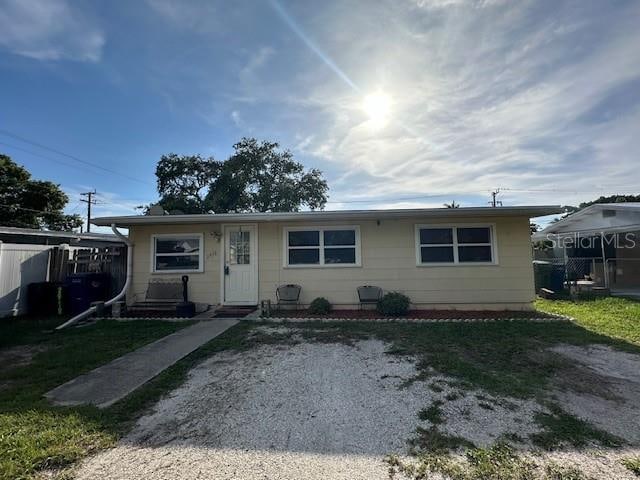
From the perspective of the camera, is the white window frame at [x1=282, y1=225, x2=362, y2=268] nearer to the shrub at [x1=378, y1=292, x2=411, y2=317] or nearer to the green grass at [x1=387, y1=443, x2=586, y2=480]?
the shrub at [x1=378, y1=292, x2=411, y2=317]

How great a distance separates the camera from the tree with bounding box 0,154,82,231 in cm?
2300

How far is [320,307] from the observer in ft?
27.3

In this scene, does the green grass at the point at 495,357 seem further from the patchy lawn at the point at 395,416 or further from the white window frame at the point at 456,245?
the white window frame at the point at 456,245

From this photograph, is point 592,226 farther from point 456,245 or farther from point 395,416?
point 395,416

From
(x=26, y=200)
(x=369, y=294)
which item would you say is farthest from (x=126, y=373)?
(x=26, y=200)

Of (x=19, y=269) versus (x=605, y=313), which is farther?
(x=19, y=269)

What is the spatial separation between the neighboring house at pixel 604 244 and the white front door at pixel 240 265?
11.5 metres

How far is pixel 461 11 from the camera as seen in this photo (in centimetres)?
668

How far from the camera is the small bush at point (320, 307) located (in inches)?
327

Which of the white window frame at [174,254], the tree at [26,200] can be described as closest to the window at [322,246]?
the white window frame at [174,254]

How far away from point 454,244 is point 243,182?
16.9 m

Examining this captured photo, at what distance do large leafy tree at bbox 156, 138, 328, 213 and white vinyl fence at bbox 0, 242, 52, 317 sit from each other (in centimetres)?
1303

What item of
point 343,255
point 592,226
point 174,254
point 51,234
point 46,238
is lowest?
point 343,255

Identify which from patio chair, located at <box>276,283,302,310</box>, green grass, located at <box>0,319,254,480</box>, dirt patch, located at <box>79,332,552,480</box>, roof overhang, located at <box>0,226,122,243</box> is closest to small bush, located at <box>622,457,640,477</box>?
dirt patch, located at <box>79,332,552,480</box>
